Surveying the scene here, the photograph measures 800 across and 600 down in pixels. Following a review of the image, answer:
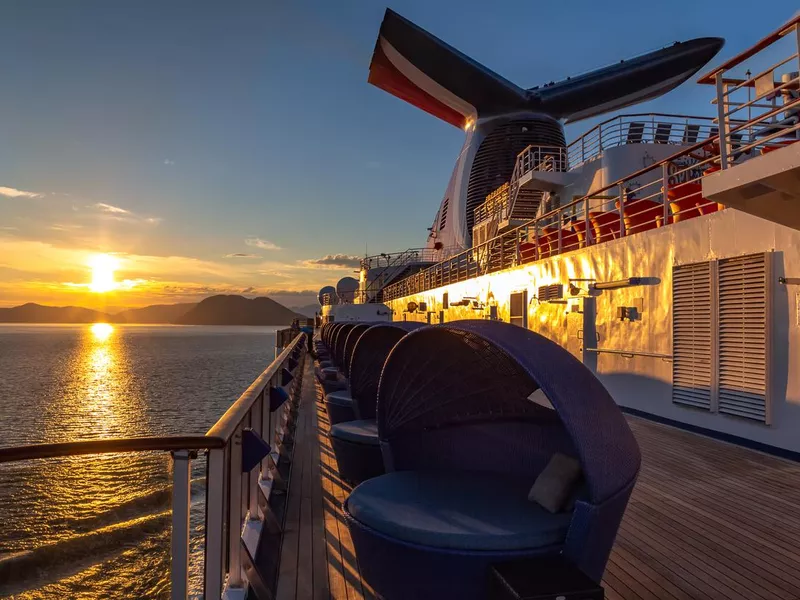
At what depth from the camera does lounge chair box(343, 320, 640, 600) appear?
2564 millimetres

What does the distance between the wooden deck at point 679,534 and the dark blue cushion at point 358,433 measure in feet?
1.77

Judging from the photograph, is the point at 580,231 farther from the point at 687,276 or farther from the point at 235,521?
the point at 235,521

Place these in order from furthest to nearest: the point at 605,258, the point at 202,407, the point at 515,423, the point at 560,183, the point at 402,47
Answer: the point at 402,47 → the point at 202,407 → the point at 560,183 → the point at 605,258 → the point at 515,423

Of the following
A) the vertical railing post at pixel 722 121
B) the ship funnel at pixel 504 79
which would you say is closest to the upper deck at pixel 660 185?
the vertical railing post at pixel 722 121

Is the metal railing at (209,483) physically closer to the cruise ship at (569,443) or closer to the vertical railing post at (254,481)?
the cruise ship at (569,443)

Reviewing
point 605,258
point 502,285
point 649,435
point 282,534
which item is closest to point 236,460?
point 282,534

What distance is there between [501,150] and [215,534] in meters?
32.3

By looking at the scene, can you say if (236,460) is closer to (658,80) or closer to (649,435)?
(649,435)

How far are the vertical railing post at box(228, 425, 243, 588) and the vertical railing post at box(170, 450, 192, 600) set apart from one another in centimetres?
53

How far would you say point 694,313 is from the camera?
810 centimetres

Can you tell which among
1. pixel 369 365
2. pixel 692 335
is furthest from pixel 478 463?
pixel 692 335

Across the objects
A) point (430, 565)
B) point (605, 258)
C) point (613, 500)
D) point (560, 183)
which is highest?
point (560, 183)

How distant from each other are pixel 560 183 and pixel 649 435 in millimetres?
12239

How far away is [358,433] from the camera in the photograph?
499 centimetres
